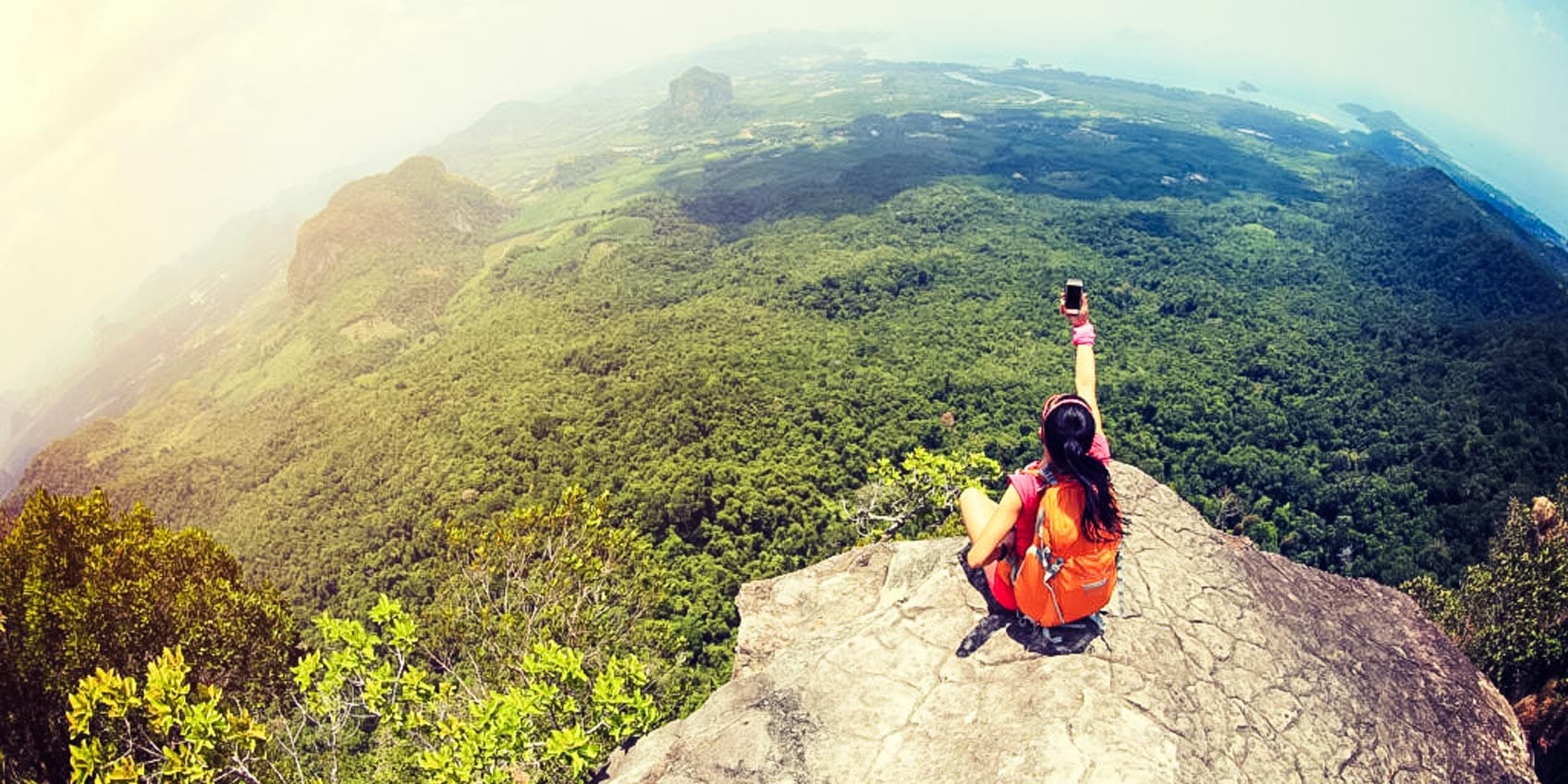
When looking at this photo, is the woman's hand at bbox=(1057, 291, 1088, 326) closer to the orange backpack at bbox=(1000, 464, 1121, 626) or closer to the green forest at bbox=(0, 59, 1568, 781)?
the orange backpack at bbox=(1000, 464, 1121, 626)

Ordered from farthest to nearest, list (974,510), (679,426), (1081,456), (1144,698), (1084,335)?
(679,426) < (974,510) < (1084,335) < (1144,698) < (1081,456)

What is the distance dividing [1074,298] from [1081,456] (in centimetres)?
221

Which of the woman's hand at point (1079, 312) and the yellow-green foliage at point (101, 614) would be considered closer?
the woman's hand at point (1079, 312)

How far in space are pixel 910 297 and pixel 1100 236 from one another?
51.9 m

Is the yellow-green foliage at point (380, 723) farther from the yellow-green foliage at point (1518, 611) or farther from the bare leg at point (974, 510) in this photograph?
the yellow-green foliage at point (1518, 611)

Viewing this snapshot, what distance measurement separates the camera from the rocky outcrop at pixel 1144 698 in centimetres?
645

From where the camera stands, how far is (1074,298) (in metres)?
7.30

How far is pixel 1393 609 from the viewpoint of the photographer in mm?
9445

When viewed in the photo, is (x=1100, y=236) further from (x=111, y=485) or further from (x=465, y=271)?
(x=111, y=485)

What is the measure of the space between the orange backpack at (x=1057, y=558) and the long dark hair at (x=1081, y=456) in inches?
5.4

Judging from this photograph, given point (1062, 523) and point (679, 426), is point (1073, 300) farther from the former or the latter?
point (679, 426)

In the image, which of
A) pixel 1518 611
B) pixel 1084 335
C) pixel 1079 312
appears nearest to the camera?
pixel 1079 312

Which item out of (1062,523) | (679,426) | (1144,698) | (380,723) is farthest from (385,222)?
(1144,698)

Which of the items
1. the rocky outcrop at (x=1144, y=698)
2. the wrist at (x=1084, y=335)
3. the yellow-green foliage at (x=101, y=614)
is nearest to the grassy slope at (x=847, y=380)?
the yellow-green foliage at (x=101, y=614)
